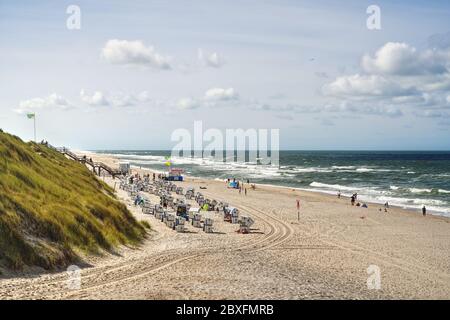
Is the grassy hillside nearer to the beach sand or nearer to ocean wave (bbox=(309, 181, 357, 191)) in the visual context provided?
the beach sand

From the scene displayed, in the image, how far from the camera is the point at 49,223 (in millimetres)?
13742

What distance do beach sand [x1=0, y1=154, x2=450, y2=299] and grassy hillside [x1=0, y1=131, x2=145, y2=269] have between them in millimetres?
707

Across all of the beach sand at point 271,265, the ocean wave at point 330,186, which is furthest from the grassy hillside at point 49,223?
the ocean wave at point 330,186

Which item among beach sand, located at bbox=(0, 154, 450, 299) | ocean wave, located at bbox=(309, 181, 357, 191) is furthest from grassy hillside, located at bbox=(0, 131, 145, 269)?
ocean wave, located at bbox=(309, 181, 357, 191)

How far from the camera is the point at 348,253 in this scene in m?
18.0

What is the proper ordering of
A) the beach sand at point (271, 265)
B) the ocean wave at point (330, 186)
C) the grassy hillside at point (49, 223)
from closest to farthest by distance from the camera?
the beach sand at point (271, 265) → the grassy hillside at point (49, 223) → the ocean wave at point (330, 186)

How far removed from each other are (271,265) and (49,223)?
7313 mm

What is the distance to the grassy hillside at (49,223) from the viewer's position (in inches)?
476

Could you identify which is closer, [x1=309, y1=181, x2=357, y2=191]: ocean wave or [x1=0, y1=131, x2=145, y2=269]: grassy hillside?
[x1=0, y1=131, x2=145, y2=269]: grassy hillside

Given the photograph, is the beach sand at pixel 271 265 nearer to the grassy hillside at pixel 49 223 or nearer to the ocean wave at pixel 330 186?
the grassy hillside at pixel 49 223

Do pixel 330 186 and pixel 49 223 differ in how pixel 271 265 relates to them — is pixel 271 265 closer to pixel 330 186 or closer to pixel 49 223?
pixel 49 223

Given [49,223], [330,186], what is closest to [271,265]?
[49,223]

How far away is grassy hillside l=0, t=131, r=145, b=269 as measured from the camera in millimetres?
12094

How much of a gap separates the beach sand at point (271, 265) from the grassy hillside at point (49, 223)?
0.71 m
